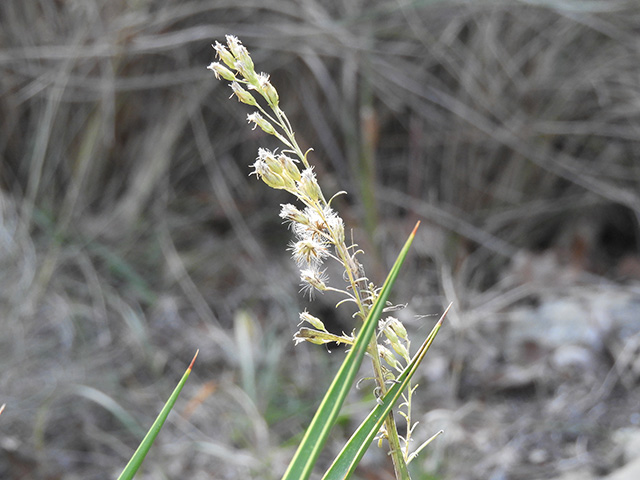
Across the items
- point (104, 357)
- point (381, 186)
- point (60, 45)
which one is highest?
point (381, 186)

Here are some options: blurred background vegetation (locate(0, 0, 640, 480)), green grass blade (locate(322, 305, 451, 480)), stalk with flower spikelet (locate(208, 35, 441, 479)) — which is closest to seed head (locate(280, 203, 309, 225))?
stalk with flower spikelet (locate(208, 35, 441, 479))

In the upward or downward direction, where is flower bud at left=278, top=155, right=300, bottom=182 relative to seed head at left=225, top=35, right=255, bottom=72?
downward

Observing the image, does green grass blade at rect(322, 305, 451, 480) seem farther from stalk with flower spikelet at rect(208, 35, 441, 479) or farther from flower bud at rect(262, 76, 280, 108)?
flower bud at rect(262, 76, 280, 108)

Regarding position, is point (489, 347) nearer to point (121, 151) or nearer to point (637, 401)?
point (637, 401)

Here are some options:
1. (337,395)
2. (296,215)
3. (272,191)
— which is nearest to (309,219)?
(296,215)

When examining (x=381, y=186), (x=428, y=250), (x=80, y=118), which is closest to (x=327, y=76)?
(x=381, y=186)

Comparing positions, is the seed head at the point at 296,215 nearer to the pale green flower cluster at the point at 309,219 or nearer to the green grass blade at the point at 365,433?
the pale green flower cluster at the point at 309,219

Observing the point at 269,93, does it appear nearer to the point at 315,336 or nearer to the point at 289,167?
the point at 289,167
